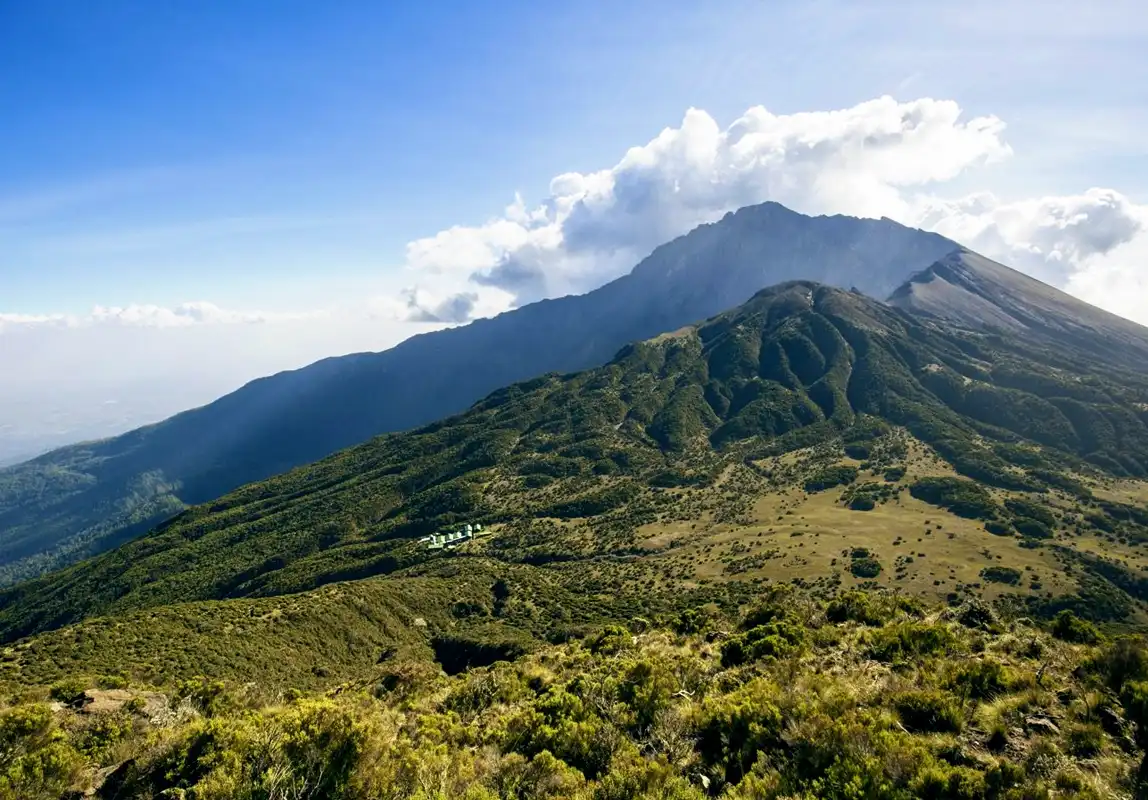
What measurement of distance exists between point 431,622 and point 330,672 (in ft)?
77.7

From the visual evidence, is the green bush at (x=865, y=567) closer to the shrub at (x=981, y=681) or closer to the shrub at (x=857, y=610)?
the shrub at (x=857, y=610)

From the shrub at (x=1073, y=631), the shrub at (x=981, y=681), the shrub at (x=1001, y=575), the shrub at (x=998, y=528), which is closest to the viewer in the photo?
the shrub at (x=981, y=681)

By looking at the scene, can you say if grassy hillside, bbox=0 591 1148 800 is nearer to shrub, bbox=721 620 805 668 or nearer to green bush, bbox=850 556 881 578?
shrub, bbox=721 620 805 668

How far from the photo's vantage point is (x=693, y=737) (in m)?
14.7

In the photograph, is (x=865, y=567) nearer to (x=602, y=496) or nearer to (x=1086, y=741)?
(x=602, y=496)

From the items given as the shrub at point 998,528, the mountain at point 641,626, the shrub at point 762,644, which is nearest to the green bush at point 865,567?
the mountain at point 641,626

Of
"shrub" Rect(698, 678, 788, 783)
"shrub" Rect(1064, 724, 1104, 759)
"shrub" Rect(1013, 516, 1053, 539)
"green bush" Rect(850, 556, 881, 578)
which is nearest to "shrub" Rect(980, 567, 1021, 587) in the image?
"green bush" Rect(850, 556, 881, 578)

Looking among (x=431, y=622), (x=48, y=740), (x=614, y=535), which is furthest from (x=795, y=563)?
(x=48, y=740)

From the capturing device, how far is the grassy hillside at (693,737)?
11227mm

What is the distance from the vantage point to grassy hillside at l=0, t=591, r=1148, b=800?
11227mm

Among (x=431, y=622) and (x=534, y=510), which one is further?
(x=534, y=510)

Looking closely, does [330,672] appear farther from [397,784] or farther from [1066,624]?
[1066,624]

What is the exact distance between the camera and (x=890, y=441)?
17625 centimetres

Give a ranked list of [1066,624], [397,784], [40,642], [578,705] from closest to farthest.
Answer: [397,784], [578,705], [1066,624], [40,642]
